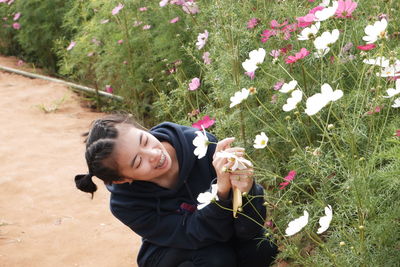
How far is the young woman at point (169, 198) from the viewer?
2090 millimetres

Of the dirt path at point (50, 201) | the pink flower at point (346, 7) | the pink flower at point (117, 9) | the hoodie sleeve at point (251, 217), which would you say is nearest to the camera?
the pink flower at point (346, 7)

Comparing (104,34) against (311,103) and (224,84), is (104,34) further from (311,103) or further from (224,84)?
(311,103)

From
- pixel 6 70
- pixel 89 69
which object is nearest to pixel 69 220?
pixel 89 69

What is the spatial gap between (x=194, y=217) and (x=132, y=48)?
244cm

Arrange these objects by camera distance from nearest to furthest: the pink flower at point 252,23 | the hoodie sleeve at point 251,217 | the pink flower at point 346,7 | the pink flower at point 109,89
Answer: the pink flower at point 346,7 < the hoodie sleeve at point 251,217 < the pink flower at point 252,23 < the pink flower at point 109,89

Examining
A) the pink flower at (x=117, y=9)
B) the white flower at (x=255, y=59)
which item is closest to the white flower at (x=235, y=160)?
the white flower at (x=255, y=59)

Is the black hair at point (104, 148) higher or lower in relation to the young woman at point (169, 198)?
higher

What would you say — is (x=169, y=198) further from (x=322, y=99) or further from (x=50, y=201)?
(x=50, y=201)

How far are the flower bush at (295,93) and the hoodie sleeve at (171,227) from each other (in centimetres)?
21

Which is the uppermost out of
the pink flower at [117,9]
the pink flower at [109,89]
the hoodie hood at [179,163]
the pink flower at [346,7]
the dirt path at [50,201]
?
the pink flower at [346,7]

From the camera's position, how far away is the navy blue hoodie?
2.18 meters

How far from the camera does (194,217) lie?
220 centimetres

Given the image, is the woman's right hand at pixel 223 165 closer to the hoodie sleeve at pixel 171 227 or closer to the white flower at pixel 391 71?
the hoodie sleeve at pixel 171 227

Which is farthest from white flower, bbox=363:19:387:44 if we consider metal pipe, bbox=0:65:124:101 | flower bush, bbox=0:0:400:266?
metal pipe, bbox=0:65:124:101
